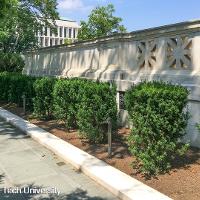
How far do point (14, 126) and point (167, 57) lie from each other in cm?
604

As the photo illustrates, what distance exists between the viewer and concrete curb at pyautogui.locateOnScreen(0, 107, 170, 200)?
20.3ft

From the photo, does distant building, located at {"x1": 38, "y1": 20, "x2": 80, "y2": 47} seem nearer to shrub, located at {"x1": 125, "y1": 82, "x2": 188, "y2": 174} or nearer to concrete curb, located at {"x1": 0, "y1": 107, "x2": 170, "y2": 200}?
concrete curb, located at {"x1": 0, "y1": 107, "x2": 170, "y2": 200}

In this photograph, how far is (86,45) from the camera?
15.6m

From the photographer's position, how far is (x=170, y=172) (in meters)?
7.17

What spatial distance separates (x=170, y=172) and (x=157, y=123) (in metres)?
0.99

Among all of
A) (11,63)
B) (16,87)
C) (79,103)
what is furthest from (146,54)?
(11,63)

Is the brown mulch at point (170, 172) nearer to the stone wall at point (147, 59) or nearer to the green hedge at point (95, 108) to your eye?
the green hedge at point (95, 108)

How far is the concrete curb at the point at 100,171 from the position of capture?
6.18 metres

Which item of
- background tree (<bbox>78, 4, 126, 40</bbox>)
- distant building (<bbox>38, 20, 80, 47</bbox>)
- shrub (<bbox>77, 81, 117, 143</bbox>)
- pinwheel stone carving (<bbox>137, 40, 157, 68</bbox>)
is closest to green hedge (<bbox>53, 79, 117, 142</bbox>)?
shrub (<bbox>77, 81, 117, 143</bbox>)

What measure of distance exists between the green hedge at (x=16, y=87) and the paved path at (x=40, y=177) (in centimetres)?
620

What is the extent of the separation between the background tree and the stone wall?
2833cm

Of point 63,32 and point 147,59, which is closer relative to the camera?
point 147,59

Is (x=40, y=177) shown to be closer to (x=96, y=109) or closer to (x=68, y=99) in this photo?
(x=96, y=109)

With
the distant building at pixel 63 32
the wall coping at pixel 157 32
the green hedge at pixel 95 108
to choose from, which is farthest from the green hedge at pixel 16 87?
the distant building at pixel 63 32
